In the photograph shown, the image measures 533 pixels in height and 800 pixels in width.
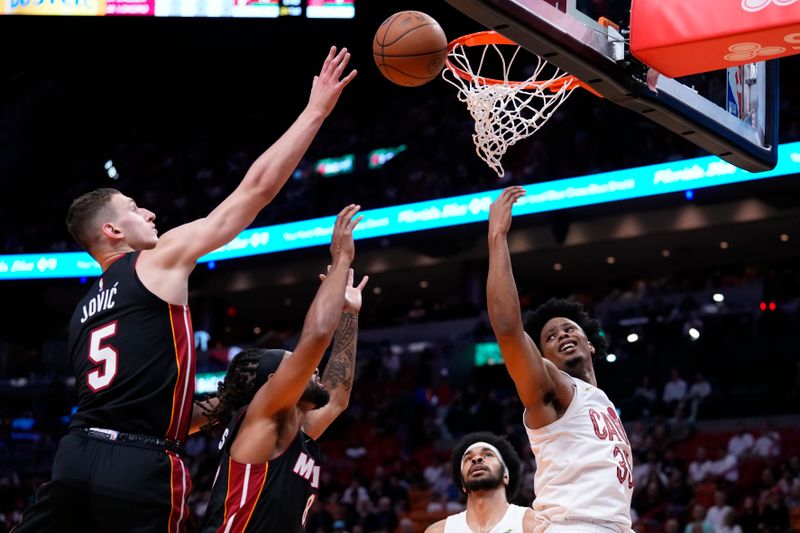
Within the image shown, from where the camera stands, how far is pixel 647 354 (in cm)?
1564

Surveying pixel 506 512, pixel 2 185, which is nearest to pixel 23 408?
pixel 2 185

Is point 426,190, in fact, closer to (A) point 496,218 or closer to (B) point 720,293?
(B) point 720,293

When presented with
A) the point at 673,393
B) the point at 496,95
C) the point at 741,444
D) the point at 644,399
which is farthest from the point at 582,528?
the point at 673,393

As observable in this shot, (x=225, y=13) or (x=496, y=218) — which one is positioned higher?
(x=225, y=13)

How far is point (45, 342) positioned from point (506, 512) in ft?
61.6

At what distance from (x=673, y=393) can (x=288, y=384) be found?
12.0 meters

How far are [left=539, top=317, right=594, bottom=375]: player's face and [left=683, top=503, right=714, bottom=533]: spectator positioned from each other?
7135mm

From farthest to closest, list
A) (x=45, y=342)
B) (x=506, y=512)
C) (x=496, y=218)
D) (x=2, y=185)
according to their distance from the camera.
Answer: (x=2, y=185), (x=45, y=342), (x=506, y=512), (x=496, y=218)

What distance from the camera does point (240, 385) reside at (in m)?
4.08

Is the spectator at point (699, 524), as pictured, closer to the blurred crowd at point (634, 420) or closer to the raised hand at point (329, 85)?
the blurred crowd at point (634, 420)

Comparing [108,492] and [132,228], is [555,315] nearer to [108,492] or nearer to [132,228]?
[132,228]

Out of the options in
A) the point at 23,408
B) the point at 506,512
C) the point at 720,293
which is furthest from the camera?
the point at 23,408

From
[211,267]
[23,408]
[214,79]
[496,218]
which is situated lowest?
[496,218]

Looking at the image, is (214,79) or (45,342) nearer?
(45,342)
